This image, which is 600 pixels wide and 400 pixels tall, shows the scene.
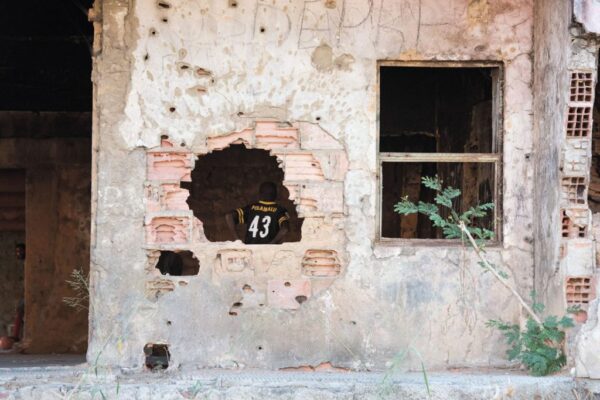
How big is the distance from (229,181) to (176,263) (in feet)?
6.10

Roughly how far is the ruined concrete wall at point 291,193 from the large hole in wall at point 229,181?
16.5 ft

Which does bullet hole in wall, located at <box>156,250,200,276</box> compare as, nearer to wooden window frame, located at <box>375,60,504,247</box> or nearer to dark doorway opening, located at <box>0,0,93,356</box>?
dark doorway opening, located at <box>0,0,93,356</box>

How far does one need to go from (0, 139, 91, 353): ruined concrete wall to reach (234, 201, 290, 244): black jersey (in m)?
3.93

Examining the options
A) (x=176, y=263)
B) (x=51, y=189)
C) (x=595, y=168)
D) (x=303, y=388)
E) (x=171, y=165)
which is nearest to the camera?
(x=303, y=388)

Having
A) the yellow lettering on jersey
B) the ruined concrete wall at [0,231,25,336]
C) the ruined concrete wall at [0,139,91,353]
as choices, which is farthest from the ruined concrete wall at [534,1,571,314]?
the ruined concrete wall at [0,231,25,336]

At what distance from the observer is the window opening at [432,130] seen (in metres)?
10.4

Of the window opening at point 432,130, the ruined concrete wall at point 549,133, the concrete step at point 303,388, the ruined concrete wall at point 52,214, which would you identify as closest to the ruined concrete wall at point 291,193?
the ruined concrete wall at point 549,133

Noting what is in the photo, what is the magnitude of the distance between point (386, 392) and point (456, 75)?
549cm

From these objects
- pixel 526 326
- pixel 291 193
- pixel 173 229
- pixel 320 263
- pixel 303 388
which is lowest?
pixel 303 388

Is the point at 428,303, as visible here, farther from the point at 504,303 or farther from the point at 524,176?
the point at 524,176

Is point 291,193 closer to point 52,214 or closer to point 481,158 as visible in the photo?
point 481,158

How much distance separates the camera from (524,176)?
24.5 feet

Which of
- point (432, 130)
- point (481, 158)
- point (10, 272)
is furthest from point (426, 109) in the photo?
point (10, 272)

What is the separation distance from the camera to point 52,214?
11844mm
